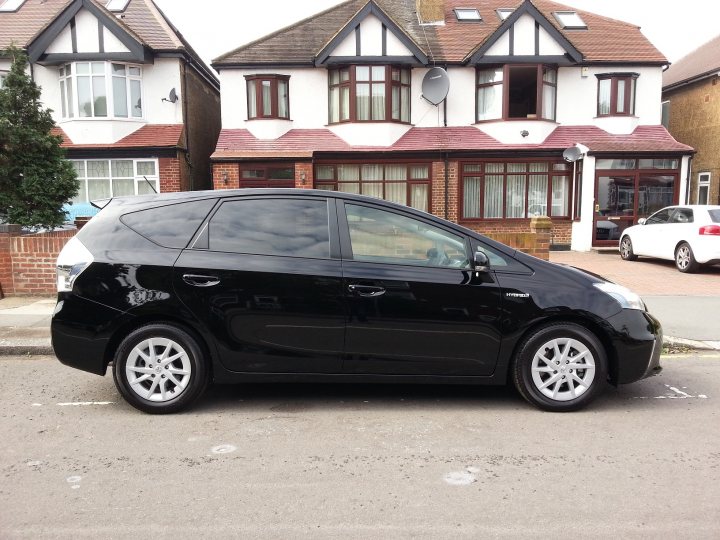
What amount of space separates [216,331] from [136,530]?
1.72m

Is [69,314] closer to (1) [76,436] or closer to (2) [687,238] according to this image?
(1) [76,436]

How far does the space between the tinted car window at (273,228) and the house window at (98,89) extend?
50.8 feet

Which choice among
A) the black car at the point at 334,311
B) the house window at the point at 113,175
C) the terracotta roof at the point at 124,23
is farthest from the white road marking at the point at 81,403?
the terracotta roof at the point at 124,23

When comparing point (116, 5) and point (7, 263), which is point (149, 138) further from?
point (7, 263)

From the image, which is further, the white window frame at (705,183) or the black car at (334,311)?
the white window frame at (705,183)

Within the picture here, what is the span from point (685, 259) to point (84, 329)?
486 inches

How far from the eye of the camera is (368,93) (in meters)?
18.1

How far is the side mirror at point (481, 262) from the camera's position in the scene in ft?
14.4

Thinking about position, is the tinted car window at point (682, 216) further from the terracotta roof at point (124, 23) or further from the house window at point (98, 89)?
the house window at point (98, 89)

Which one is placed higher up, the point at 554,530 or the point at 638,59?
the point at 638,59

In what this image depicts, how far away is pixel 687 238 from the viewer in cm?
1272

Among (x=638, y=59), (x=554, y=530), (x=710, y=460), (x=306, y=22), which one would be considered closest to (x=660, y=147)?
(x=638, y=59)

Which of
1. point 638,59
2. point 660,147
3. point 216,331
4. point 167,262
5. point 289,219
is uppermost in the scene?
point 638,59

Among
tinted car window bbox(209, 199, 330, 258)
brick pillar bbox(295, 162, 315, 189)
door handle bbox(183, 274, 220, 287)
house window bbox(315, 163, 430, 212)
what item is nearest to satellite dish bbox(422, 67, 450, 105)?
house window bbox(315, 163, 430, 212)
